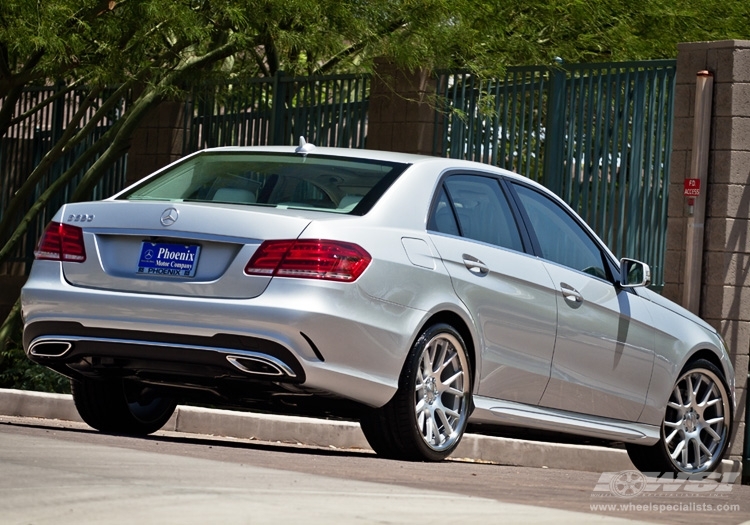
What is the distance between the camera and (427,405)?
7.45 metres

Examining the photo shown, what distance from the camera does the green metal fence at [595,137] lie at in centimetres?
1186

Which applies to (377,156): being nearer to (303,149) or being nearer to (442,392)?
(303,149)

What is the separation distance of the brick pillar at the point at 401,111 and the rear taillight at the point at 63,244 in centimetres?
612

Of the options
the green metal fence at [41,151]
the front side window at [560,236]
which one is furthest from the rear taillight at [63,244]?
the green metal fence at [41,151]

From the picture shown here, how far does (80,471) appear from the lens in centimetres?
587

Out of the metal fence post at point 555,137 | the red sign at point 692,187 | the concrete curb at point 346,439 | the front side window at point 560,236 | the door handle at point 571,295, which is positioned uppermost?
the metal fence post at point 555,137

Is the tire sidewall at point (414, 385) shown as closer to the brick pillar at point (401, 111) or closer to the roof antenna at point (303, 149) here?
the roof antenna at point (303, 149)

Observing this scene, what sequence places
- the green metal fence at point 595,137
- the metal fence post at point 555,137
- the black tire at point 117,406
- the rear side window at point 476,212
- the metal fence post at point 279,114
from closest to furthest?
1. the rear side window at point 476,212
2. the black tire at point 117,406
3. the green metal fence at point 595,137
4. the metal fence post at point 555,137
5. the metal fence post at point 279,114

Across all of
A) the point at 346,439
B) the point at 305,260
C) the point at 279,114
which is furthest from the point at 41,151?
the point at 305,260

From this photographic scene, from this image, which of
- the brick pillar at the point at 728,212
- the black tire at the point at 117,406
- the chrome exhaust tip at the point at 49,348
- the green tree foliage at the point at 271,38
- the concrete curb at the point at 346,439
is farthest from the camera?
the green tree foliage at the point at 271,38

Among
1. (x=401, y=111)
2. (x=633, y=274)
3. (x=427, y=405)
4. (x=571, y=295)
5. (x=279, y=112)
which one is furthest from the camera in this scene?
(x=279, y=112)

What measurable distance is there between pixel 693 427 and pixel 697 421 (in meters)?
0.06

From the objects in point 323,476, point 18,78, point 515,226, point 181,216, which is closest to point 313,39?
point 18,78

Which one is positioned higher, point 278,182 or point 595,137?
point 595,137
